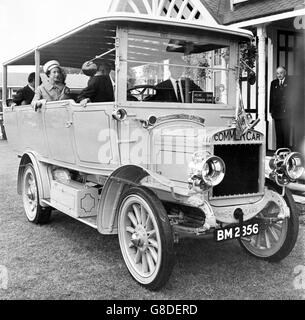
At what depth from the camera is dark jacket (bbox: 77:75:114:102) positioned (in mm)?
4858

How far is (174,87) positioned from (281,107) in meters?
4.99

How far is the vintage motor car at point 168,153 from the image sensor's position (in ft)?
12.7

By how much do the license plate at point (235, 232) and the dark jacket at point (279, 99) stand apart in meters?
5.59

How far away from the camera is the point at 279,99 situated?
9.09m

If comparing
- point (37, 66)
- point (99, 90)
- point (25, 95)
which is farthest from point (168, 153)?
point (25, 95)

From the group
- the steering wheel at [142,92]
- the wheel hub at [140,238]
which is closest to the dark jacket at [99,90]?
the steering wheel at [142,92]

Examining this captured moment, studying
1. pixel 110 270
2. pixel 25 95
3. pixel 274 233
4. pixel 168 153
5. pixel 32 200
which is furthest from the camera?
pixel 25 95

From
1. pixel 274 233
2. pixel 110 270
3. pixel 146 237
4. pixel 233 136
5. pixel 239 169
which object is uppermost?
pixel 233 136

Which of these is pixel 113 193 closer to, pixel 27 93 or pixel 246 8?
pixel 27 93

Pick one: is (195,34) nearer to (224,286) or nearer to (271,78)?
(224,286)

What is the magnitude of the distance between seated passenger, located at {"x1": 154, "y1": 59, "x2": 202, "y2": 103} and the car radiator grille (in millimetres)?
1025

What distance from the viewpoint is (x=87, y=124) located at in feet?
15.8

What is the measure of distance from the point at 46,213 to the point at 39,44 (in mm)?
2237

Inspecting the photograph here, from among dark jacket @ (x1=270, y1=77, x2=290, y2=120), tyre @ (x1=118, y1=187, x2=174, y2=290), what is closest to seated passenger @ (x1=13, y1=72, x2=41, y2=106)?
tyre @ (x1=118, y1=187, x2=174, y2=290)
